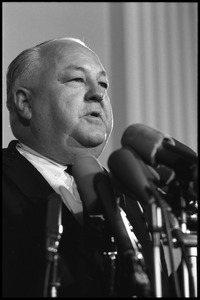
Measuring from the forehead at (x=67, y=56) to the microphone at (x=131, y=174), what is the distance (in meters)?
0.58

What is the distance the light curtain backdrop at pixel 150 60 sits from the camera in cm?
262

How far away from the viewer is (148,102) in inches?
107

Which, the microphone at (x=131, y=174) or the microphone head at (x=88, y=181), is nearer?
the microphone at (x=131, y=174)

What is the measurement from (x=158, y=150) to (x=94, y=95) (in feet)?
1.76

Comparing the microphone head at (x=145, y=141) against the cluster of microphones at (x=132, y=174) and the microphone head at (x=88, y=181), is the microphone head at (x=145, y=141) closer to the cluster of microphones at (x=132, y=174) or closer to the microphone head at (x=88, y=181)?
the cluster of microphones at (x=132, y=174)

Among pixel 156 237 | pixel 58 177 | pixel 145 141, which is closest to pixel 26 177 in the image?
pixel 58 177

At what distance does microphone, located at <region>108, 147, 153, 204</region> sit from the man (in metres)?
0.31

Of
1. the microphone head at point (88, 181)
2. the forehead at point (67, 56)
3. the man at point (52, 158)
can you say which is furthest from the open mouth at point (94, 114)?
the microphone head at point (88, 181)

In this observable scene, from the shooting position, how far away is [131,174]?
50.8 inches

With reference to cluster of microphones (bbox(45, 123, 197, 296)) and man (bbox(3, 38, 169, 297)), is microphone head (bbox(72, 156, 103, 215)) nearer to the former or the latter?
cluster of microphones (bbox(45, 123, 197, 296))

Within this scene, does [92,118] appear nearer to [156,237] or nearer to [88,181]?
[88,181]

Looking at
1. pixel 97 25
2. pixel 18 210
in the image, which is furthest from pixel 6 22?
pixel 18 210

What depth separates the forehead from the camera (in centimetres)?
188

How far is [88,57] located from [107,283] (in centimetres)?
74
